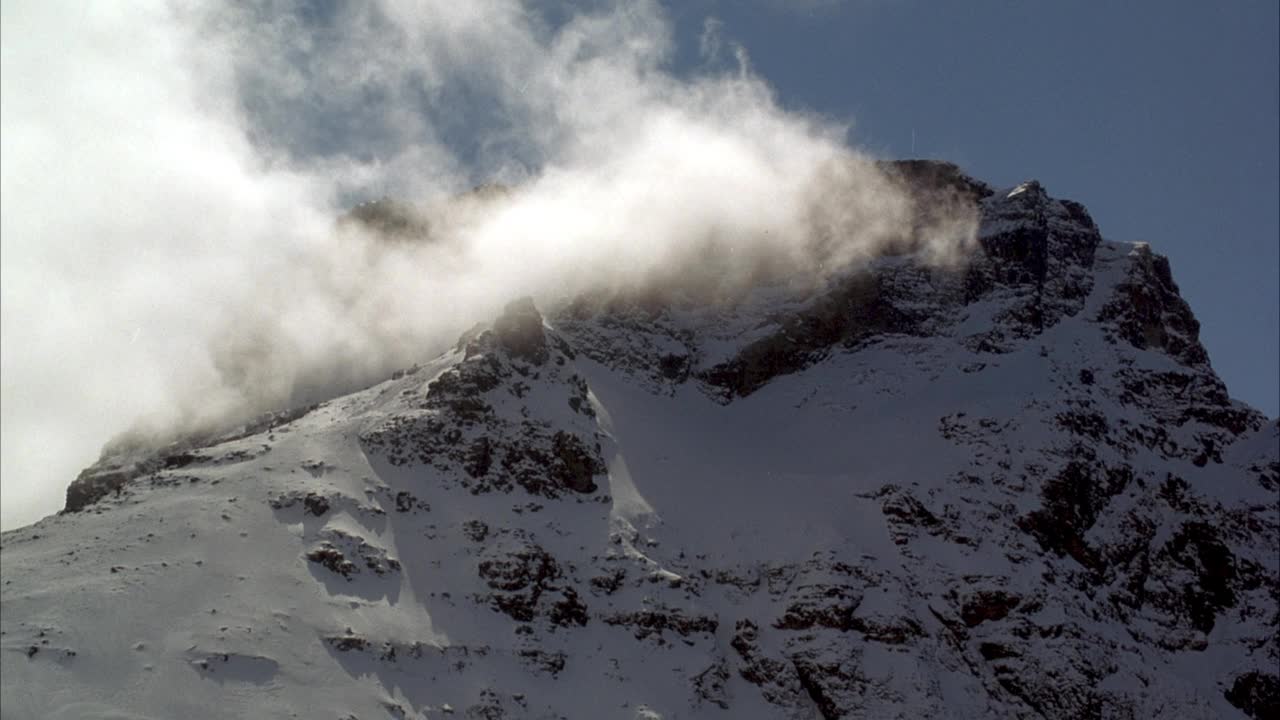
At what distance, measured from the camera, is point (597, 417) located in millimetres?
94250

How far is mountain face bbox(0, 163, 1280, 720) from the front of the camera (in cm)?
6769

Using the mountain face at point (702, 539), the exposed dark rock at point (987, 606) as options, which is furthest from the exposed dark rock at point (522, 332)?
the exposed dark rock at point (987, 606)

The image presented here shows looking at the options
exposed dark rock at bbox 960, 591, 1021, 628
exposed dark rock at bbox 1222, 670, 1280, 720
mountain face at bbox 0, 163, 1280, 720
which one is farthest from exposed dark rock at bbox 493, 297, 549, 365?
exposed dark rock at bbox 1222, 670, 1280, 720

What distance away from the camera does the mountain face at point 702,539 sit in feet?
222

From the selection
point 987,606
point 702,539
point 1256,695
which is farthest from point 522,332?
point 1256,695

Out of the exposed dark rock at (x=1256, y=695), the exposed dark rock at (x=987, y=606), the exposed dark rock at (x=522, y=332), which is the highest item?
the exposed dark rock at (x=522, y=332)

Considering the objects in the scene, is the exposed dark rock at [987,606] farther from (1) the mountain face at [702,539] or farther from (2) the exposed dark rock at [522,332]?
(2) the exposed dark rock at [522,332]

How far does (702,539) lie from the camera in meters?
83.9

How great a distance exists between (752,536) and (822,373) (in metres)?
27.3

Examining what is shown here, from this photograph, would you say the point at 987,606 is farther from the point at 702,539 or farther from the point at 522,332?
the point at 522,332

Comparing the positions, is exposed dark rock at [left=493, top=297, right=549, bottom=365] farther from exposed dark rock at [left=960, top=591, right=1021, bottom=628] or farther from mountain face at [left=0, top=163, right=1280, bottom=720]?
exposed dark rock at [left=960, top=591, right=1021, bottom=628]

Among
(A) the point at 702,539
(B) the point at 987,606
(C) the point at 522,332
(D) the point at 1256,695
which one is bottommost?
(D) the point at 1256,695

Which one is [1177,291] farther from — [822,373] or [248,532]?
[248,532]

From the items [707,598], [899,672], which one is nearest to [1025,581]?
[899,672]
